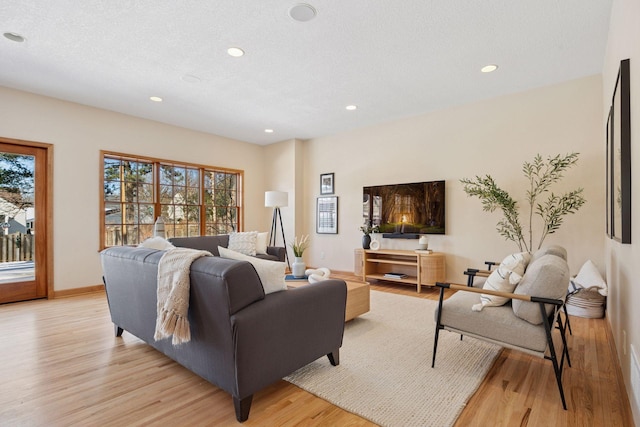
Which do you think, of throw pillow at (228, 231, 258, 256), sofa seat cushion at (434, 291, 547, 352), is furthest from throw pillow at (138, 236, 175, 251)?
sofa seat cushion at (434, 291, 547, 352)

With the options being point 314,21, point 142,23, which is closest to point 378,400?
point 314,21

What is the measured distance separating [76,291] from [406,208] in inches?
201

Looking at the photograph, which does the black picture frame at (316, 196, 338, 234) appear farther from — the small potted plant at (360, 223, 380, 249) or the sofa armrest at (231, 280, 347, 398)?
the sofa armrest at (231, 280, 347, 398)

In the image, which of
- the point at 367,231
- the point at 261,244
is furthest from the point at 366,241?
the point at 261,244

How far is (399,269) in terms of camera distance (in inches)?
210

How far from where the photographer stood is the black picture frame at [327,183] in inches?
248

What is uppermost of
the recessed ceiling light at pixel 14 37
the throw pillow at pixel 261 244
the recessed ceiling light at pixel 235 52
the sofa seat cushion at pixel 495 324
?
the recessed ceiling light at pixel 14 37

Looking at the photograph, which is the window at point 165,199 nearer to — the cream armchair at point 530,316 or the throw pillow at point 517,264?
the cream armchair at point 530,316

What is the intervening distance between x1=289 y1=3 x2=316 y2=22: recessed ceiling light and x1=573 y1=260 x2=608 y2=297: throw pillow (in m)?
3.75

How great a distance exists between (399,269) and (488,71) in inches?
123

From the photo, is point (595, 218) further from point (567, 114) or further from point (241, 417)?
point (241, 417)

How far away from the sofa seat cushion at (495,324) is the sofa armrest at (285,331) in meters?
0.80

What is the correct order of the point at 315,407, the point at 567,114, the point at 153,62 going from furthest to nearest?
the point at 567,114 < the point at 153,62 < the point at 315,407

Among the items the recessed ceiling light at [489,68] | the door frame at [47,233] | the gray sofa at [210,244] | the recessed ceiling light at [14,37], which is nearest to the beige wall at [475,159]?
the recessed ceiling light at [489,68]
